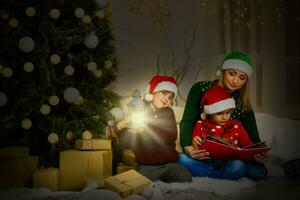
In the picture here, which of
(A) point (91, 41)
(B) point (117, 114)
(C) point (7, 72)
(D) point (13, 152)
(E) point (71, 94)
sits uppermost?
(A) point (91, 41)

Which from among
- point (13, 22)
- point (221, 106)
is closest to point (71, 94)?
point (13, 22)

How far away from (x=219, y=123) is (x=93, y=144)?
2.72ft

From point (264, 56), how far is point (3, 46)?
7.36 feet

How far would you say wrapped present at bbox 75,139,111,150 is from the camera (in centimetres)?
256

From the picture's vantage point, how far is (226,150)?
2643 millimetres

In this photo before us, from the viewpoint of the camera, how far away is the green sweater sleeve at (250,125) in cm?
288

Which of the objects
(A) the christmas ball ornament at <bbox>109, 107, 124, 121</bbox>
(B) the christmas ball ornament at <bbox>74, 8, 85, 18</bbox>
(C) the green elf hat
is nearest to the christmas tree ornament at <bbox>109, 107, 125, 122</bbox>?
(A) the christmas ball ornament at <bbox>109, 107, 124, 121</bbox>

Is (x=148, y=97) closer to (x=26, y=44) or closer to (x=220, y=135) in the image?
(x=220, y=135)

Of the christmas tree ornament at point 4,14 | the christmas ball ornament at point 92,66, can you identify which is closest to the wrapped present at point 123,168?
the christmas ball ornament at point 92,66

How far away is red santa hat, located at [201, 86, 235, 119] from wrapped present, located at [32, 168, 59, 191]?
1037mm

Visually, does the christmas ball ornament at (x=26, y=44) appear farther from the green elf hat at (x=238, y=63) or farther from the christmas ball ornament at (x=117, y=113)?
the green elf hat at (x=238, y=63)

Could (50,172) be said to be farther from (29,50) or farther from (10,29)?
(10,29)

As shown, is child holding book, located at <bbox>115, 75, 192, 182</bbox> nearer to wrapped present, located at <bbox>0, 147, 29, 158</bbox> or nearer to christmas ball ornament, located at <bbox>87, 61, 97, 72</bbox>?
christmas ball ornament, located at <bbox>87, 61, 97, 72</bbox>

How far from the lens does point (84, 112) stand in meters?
2.69
